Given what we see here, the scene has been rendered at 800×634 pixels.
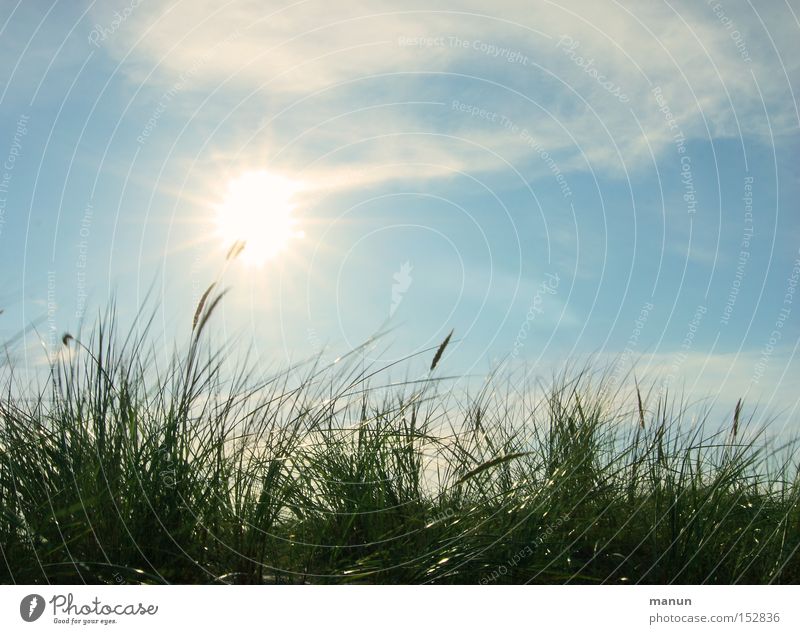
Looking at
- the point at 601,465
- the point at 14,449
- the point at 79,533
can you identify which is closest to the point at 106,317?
the point at 14,449

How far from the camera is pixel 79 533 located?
349cm

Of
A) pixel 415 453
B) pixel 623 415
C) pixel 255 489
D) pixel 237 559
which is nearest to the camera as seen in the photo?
pixel 237 559

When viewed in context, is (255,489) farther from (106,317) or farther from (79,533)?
(106,317)

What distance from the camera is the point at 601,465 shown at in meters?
4.74
